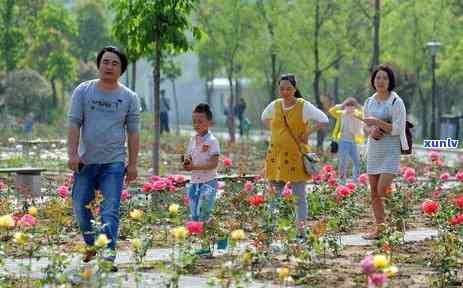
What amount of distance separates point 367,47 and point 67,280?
1335 inches

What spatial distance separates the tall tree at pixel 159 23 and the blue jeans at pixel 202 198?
6.47m

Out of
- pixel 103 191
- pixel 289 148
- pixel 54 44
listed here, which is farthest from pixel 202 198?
pixel 54 44

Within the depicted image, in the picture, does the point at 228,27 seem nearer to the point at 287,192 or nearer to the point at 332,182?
the point at 332,182

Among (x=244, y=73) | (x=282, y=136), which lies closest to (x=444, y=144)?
(x=282, y=136)

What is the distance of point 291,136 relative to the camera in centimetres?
1007

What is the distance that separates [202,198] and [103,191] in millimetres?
1468

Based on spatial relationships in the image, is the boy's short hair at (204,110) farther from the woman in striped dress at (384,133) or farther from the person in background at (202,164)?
the woman in striped dress at (384,133)

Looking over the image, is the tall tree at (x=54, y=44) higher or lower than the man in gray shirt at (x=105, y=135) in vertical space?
higher

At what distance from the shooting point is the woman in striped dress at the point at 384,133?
34.1 feet

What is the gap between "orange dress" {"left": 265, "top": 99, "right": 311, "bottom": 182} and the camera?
10016mm

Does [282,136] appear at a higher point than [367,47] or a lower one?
lower

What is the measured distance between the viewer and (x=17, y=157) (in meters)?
22.8

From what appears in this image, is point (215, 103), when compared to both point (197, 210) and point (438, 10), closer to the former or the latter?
point (438, 10)

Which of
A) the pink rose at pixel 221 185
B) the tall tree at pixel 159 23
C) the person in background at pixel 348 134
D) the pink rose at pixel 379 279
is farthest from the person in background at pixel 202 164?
the person in background at pixel 348 134
